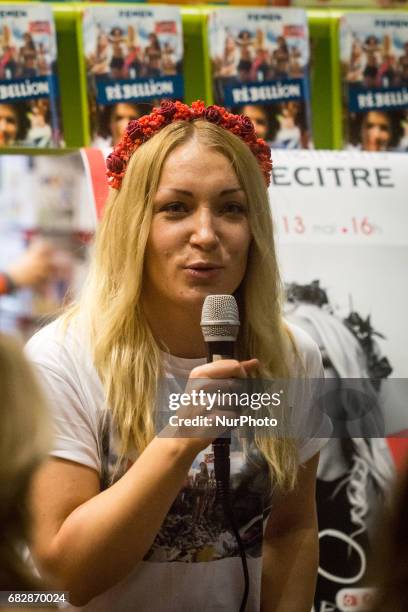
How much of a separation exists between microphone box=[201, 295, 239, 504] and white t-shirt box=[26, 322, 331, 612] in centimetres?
1

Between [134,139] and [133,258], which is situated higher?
[134,139]

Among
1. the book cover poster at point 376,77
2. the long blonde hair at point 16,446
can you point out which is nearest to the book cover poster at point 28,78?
the book cover poster at point 376,77

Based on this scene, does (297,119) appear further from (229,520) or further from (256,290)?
(229,520)

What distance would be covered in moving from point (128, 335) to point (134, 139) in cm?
28

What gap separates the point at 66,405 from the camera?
52.6 inches

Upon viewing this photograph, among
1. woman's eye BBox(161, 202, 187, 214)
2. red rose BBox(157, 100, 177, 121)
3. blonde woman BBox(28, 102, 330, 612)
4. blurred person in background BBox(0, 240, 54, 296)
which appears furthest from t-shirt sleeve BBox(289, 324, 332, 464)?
blurred person in background BBox(0, 240, 54, 296)

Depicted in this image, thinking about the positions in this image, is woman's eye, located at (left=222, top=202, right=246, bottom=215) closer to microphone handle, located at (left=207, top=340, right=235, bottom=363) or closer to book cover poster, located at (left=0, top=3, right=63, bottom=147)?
microphone handle, located at (left=207, top=340, right=235, bottom=363)

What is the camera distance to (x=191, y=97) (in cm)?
225

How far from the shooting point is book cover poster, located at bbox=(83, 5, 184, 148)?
2.11 m

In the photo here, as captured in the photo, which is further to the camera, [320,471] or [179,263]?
[320,471]

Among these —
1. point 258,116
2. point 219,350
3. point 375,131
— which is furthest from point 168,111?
point 375,131

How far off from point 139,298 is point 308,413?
11.4 inches

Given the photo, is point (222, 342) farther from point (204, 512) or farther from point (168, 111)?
point (168, 111)

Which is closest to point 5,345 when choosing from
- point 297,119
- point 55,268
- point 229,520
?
point 229,520
